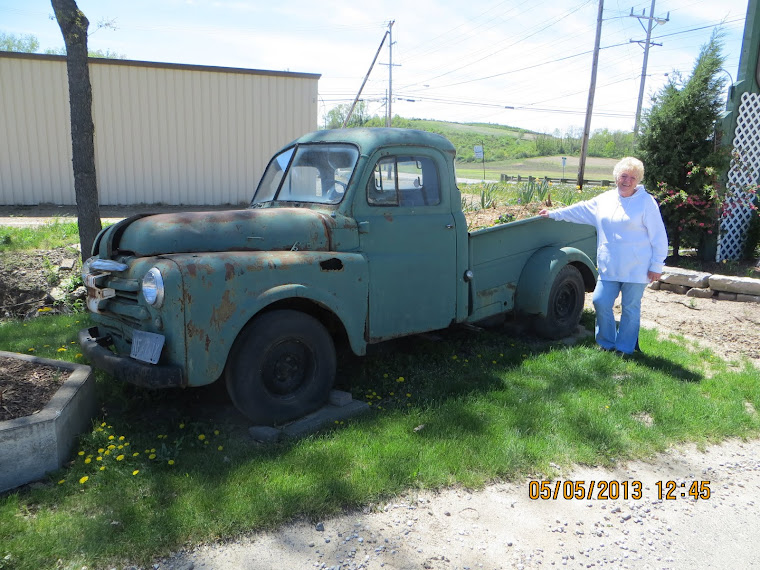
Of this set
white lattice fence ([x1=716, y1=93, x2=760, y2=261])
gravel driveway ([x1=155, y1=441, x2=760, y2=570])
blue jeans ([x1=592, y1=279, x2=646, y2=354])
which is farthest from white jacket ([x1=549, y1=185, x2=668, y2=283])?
white lattice fence ([x1=716, y1=93, x2=760, y2=261])

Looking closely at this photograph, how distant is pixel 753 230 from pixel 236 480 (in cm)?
980

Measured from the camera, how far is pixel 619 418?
441cm

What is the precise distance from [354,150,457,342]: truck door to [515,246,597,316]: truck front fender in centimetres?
105

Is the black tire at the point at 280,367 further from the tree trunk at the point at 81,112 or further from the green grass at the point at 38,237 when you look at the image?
the green grass at the point at 38,237

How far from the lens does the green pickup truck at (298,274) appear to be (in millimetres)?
3693

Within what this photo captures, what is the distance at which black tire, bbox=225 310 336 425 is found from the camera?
3947mm

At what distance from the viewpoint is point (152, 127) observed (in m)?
14.8

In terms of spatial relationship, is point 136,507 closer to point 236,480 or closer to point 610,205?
point 236,480

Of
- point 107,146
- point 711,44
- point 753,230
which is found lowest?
point 753,230

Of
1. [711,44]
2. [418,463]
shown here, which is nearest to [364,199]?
[418,463]

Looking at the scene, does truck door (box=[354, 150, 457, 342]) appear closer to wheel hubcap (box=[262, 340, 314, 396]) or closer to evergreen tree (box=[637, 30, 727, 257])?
wheel hubcap (box=[262, 340, 314, 396])

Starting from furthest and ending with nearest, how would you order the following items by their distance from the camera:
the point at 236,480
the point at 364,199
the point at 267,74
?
1. the point at 267,74
2. the point at 364,199
3. the point at 236,480

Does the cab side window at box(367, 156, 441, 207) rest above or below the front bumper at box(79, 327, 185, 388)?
above

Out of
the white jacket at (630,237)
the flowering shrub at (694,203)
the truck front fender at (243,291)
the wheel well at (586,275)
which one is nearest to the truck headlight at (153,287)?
the truck front fender at (243,291)
